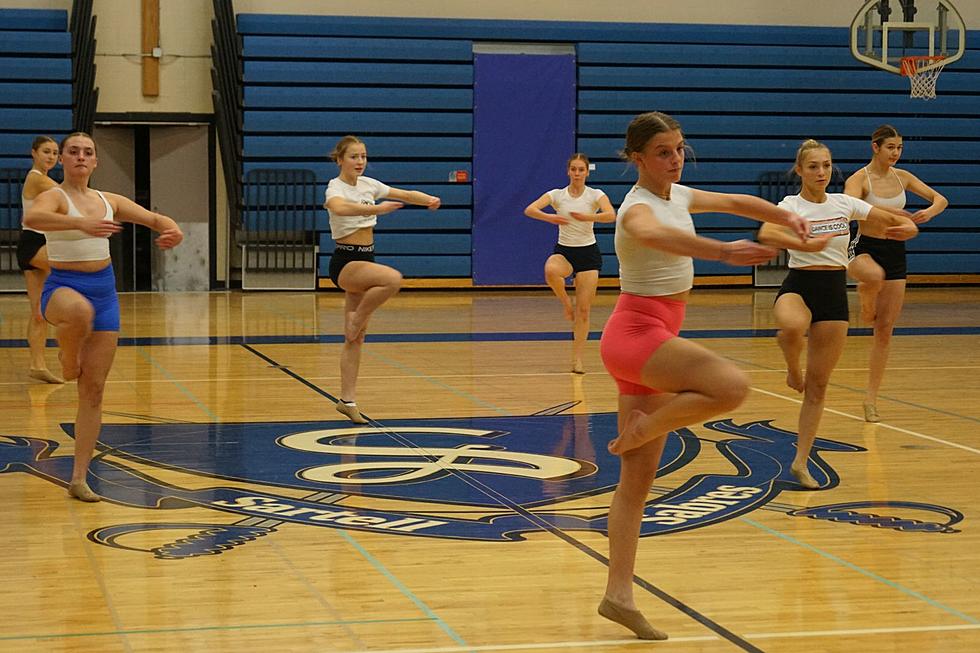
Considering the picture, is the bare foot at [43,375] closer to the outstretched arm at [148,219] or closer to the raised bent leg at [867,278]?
the outstretched arm at [148,219]

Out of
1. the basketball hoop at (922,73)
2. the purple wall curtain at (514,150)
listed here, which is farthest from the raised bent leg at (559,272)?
the purple wall curtain at (514,150)

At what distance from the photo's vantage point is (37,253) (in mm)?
10172

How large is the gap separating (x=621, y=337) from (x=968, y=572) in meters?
1.95

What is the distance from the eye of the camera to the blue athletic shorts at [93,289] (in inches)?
249

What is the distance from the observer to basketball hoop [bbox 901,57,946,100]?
16734 millimetres

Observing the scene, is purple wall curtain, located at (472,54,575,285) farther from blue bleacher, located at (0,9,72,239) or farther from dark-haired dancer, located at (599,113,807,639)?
dark-haired dancer, located at (599,113,807,639)

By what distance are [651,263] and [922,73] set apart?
14.8 metres

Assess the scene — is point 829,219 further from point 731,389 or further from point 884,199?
point 731,389

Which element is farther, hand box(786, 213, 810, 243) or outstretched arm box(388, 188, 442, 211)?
outstretched arm box(388, 188, 442, 211)

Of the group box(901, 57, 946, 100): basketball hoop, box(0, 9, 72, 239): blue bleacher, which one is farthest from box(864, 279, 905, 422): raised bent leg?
box(0, 9, 72, 239): blue bleacher

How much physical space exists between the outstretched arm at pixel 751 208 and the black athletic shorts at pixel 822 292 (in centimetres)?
236

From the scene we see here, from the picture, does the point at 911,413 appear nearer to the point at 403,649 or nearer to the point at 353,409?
the point at 353,409

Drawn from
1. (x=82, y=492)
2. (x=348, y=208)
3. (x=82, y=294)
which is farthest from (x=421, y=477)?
(x=348, y=208)

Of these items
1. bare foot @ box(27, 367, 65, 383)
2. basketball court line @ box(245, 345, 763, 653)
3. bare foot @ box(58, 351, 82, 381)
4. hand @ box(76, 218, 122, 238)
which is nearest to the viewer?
basketball court line @ box(245, 345, 763, 653)
